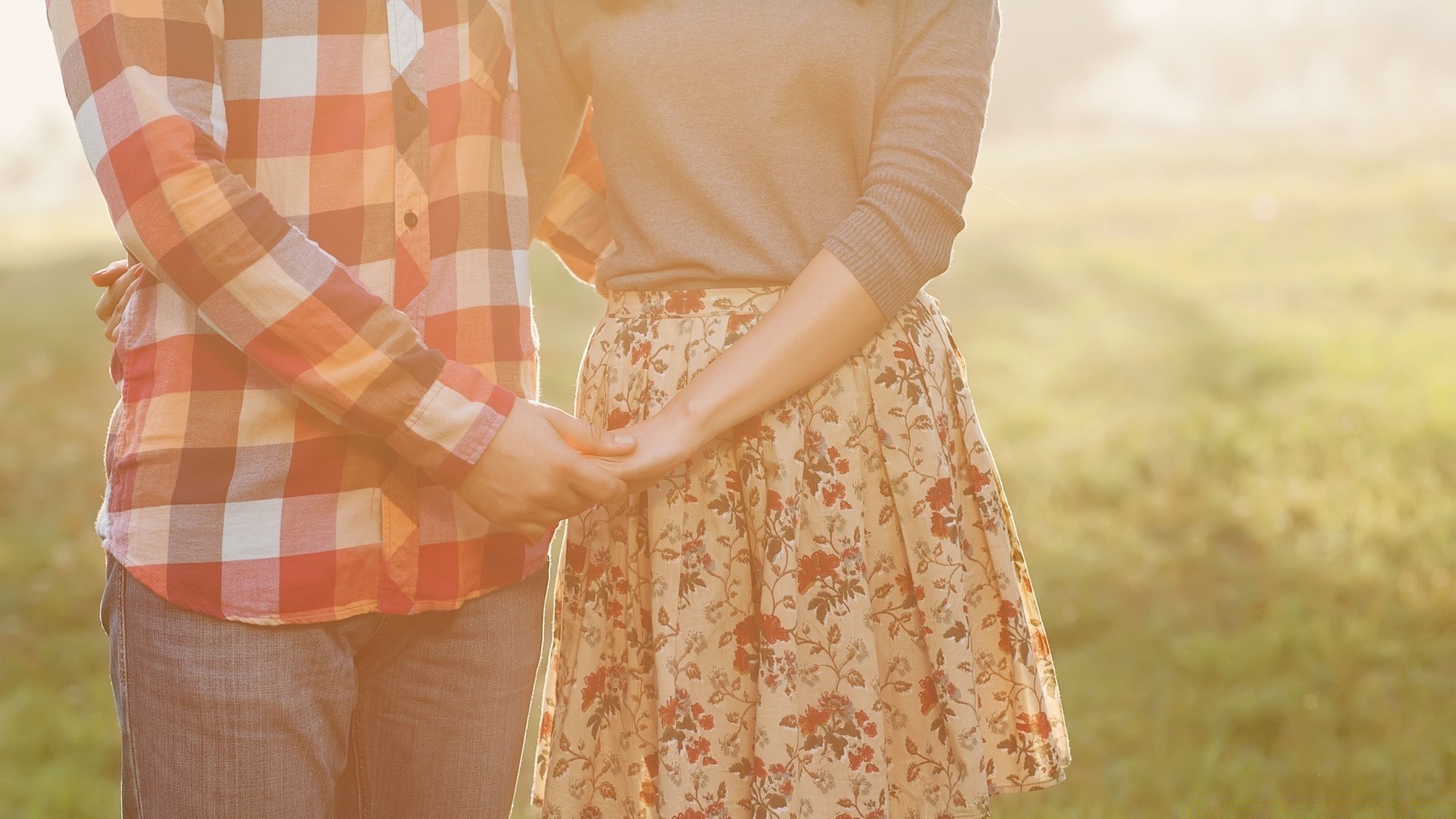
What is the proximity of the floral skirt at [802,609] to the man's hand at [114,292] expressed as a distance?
0.58 m

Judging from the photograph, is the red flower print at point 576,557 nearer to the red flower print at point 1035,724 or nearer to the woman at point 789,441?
the woman at point 789,441

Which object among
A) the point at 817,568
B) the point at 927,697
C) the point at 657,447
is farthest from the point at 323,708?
the point at 927,697

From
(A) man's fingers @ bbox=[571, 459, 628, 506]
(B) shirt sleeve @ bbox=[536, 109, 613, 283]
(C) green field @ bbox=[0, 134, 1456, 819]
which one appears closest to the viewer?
(A) man's fingers @ bbox=[571, 459, 628, 506]

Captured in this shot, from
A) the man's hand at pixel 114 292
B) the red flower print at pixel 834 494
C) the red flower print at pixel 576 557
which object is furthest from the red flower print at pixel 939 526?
the man's hand at pixel 114 292

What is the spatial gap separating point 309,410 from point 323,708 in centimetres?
34

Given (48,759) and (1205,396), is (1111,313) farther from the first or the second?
(48,759)

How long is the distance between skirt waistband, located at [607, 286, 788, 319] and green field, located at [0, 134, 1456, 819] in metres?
0.39

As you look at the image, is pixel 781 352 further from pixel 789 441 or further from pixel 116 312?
pixel 116 312

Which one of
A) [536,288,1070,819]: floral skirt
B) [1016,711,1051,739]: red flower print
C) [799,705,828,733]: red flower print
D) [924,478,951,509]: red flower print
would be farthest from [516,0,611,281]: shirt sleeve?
[1016,711,1051,739]: red flower print

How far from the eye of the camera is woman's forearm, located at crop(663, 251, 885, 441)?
139cm

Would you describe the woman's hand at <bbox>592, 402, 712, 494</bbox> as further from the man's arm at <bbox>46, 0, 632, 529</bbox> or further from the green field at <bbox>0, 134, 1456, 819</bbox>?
the green field at <bbox>0, 134, 1456, 819</bbox>

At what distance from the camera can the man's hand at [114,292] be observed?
149cm

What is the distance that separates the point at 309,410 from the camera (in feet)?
4.35

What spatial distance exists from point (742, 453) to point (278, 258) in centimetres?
58
